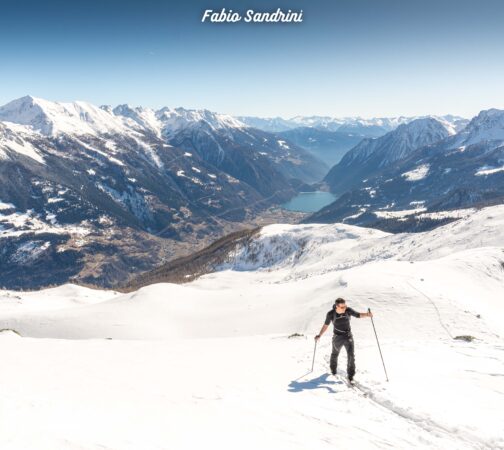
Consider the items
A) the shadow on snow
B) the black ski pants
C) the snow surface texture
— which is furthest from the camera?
the black ski pants

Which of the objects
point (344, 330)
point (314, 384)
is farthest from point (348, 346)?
point (314, 384)

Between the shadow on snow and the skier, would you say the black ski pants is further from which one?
the shadow on snow

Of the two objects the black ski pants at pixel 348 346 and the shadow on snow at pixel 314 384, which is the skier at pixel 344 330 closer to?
the black ski pants at pixel 348 346

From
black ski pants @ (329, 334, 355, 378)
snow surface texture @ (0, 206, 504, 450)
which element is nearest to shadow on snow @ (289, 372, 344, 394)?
snow surface texture @ (0, 206, 504, 450)

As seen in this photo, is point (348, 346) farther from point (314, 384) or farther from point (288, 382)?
point (288, 382)

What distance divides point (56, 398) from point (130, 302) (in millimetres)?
45029

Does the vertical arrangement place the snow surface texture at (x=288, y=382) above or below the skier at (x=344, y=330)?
below

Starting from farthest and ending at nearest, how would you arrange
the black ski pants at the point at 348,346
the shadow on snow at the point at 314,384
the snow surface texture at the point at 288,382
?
the black ski pants at the point at 348,346, the shadow on snow at the point at 314,384, the snow surface texture at the point at 288,382

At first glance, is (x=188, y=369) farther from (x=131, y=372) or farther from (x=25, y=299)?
(x=25, y=299)

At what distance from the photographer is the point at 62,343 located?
89.3 feet

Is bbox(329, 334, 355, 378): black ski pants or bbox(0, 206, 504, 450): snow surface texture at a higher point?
bbox(329, 334, 355, 378): black ski pants

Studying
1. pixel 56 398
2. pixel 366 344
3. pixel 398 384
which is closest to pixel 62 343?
pixel 56 398

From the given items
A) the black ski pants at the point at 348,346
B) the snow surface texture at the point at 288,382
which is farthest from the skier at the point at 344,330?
the snow surface texture at the point at 288,382

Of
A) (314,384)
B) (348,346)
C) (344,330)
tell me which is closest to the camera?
(314,384)
